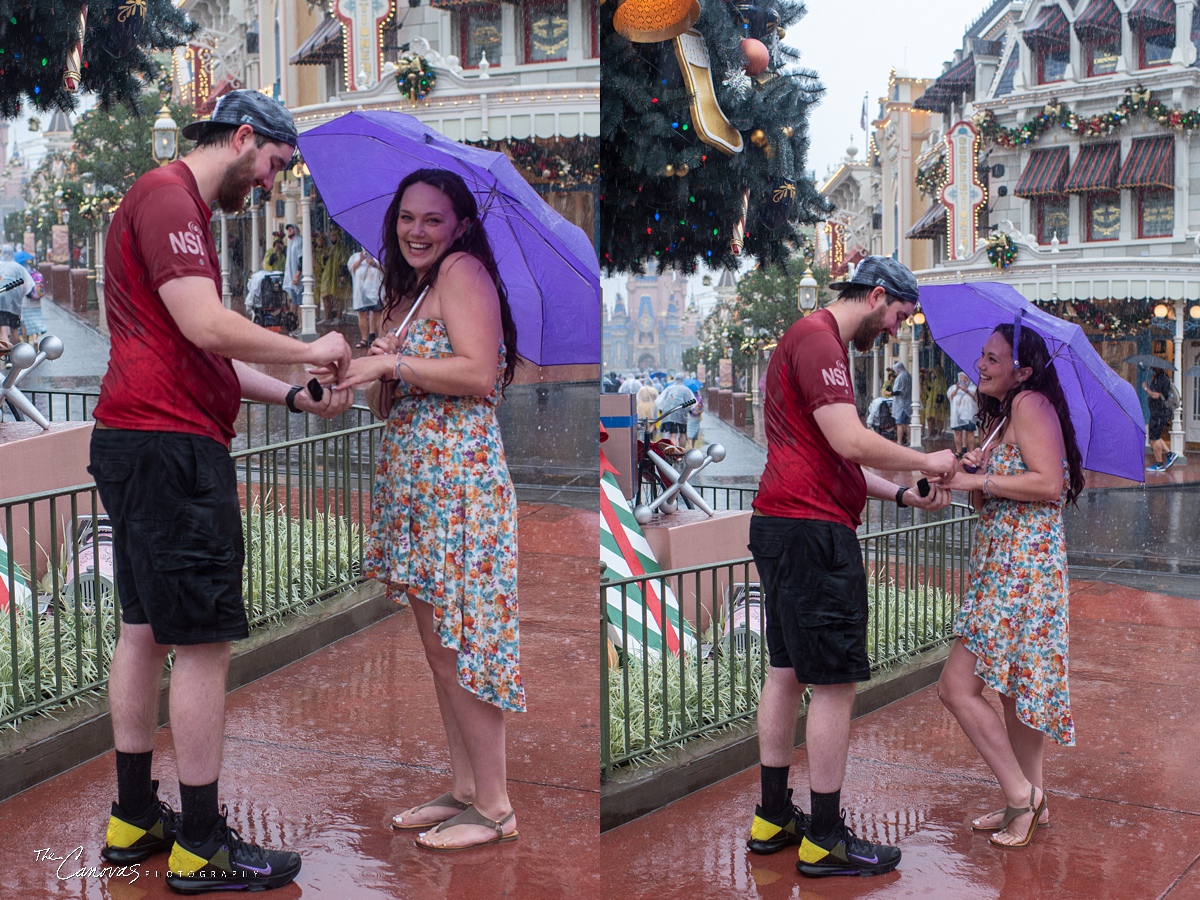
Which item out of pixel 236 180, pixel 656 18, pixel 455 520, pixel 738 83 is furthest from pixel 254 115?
pixel 738 83

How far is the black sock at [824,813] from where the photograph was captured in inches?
105

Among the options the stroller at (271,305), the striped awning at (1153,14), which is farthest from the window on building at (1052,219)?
the stroller at (271,305)

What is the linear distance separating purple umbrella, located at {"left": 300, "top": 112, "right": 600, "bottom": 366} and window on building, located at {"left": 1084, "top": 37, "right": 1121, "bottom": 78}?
9.71 ft

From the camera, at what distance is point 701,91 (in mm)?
2949

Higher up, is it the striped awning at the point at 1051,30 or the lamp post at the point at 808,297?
the striped awning at the point at 1051,30

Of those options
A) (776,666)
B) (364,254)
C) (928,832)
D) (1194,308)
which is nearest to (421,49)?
(364,254)

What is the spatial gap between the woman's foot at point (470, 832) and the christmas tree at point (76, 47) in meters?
2.13

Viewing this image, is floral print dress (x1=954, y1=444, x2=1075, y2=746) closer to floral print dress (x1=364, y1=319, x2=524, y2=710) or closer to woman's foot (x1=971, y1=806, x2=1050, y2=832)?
woman's foot (x1=971, y1=806, x2=1050, y2=832)

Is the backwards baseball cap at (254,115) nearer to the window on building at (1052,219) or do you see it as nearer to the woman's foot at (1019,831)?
the woman's foot at (1019,831)

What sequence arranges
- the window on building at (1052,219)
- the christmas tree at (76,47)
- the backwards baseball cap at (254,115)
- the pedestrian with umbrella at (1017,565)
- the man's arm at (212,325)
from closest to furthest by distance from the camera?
the man's arm at (212,325) < the backwards baseball cap at (254,115) < the pedestrian with umbrella at (1017,565) < the christmas tree at (76,47) < the window on building at (1052,219)

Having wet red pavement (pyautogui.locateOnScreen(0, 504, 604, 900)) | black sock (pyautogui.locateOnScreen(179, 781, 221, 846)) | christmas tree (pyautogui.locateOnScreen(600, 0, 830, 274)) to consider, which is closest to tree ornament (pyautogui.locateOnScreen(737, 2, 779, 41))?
christmas tree (pyautogui.locateOnScreen(600, 0, 830, 274))

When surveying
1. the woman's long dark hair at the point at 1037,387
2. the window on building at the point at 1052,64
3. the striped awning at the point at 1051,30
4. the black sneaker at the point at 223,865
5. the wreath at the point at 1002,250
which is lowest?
the black sneaker at the point at 223,865

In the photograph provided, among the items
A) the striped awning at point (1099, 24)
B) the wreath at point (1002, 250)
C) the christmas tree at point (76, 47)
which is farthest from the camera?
the striped awning at point (1099, 24)

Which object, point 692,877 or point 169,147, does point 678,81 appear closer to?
point 169,147
